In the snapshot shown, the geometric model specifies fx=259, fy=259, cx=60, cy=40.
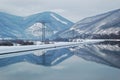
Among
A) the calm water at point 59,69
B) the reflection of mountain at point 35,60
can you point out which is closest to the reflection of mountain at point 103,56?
the calm water at point 59,69

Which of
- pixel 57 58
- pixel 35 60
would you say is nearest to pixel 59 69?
pixel 35 60

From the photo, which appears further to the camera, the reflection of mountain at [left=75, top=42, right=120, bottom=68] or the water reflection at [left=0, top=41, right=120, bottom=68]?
the reflection of mountain at [left=75, top=42, right=120, bottom=68]

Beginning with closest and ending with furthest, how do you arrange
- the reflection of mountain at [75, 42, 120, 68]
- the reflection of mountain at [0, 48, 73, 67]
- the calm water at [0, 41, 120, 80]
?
the calm water at [0, 41, 120, 80] < the reflection of mountain at [0, 48, 73, 67] < the reflection of mountain at [75, 42, 120, 68]

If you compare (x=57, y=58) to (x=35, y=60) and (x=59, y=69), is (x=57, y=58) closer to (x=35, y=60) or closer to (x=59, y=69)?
(x=35, y=60)

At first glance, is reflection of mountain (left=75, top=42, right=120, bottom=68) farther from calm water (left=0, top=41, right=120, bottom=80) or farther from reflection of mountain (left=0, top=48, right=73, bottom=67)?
reflection of mountain (left=0, top=48, right=73, bottom=67)

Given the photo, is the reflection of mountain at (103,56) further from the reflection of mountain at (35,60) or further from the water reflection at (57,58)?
the reflection of mountain at (35,60)

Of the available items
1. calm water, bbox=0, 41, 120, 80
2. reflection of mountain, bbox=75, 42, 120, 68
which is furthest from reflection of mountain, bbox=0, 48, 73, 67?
reflection of mountain, bbox=75, 42, 120, 68

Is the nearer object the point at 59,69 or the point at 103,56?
the point at 59,69

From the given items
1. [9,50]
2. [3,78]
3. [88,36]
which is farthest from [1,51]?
[88,36]

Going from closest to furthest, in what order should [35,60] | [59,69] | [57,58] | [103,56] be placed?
[59,69] < [35,60] < [57,58] < [103,56]

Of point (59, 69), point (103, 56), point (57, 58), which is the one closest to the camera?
point (59, 69)

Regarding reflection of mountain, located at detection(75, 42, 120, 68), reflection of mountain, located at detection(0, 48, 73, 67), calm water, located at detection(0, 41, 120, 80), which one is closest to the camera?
calm water, located at detection(0, 41, 120, 80)
